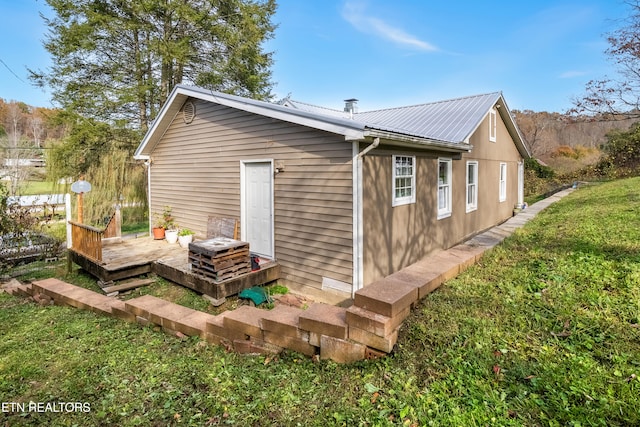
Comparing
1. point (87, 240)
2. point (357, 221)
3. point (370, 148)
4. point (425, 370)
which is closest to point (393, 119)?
point (370, 148)

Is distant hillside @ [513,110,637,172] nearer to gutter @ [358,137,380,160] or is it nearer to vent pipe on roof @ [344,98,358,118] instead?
vent pipe on roof @ [344,98,358,118]

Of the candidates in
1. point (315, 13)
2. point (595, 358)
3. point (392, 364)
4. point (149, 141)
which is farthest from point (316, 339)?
point (315, 13)

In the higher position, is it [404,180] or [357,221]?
[404,180]

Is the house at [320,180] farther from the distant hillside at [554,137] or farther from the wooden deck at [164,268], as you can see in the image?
the distant hillside at [554,137]

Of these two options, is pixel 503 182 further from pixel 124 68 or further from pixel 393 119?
pixel 124 68

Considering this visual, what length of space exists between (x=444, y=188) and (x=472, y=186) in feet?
7.70

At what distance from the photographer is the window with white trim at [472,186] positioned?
10117 millimetres

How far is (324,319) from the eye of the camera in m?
2.89

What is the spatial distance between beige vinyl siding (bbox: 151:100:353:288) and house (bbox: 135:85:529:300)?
0.07 ft

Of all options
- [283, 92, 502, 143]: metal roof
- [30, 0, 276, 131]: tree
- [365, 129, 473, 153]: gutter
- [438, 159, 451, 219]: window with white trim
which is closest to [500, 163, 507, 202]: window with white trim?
[283, 92, 502, 143]: metal roof

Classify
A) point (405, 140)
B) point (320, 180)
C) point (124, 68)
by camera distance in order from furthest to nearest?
point (124, 68), point (320, 180), point (405, 140)

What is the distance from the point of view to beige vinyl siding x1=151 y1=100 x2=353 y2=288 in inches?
224

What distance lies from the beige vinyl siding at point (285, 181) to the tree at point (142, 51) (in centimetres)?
706

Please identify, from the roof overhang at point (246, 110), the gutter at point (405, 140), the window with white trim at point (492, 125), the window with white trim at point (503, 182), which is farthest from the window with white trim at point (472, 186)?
the roof overhang at point (246, 110)
